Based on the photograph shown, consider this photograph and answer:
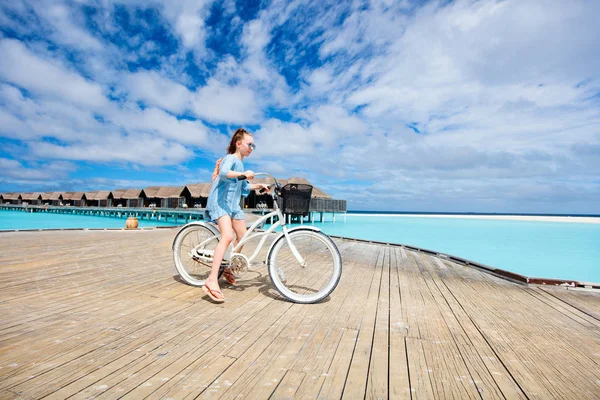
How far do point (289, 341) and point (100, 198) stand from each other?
225ft

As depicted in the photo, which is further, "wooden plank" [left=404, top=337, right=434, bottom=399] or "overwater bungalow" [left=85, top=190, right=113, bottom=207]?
"overwater bungalow" [left=85, top=190, right=113, bottom=207]

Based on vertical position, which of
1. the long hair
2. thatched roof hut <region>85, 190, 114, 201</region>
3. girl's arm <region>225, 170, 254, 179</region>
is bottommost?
girl's arm <region>225, 170, 254, 179</region>

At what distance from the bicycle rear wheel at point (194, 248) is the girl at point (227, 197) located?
1.00 feet

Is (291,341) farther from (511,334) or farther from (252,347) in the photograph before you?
(511,334)

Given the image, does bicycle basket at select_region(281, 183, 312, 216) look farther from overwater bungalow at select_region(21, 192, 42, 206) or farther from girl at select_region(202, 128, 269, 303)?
overwater bungalow at select_region(21, 192, 42, 206)

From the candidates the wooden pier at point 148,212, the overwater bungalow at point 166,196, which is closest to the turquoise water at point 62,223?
the wooden pier at point 148,212

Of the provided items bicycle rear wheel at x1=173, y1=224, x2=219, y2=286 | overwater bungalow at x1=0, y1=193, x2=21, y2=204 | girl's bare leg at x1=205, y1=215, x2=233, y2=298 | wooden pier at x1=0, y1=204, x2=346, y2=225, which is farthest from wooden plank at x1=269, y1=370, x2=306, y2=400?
overwater bungalow at x1=0, y1=193, x2=21, y2=204

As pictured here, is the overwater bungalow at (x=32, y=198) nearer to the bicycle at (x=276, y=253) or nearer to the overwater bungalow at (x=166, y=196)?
the overwater bungalow at (x=166, y=196)

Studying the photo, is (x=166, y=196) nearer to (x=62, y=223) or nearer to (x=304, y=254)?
(x=62, y=223)

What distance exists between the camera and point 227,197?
10.7ft

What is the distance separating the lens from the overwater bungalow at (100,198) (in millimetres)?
57375

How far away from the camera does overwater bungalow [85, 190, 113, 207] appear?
57.4 m

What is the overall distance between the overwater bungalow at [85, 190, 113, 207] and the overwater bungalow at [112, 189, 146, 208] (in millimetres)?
1704

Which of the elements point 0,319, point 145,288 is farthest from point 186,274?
point 0,319
